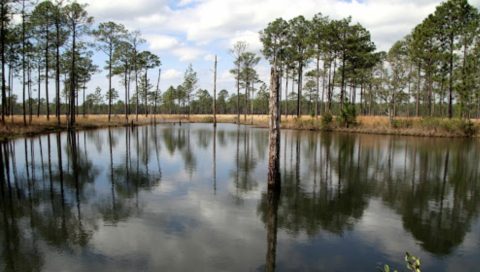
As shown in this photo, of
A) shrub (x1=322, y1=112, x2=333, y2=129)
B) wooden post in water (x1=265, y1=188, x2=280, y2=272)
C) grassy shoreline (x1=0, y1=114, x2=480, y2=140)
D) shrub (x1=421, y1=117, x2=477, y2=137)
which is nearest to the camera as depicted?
wooden post in water (x1=265, y1=188, x2=280, y2=272)

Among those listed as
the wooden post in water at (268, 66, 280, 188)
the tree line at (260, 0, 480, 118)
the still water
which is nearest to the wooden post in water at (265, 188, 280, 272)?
the still water

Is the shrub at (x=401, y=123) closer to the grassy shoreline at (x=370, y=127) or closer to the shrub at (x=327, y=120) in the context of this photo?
the grassy shoreline at (x=370, y=127)

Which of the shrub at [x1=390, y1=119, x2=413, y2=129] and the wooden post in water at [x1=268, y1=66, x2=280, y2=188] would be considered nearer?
the wooden post in water at [x1=268, y1=66, x2=280, y2=188]

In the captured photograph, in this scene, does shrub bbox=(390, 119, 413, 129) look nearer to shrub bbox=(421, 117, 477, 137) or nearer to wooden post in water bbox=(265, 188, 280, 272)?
shrub bbox=(421, 117, 477, 137)

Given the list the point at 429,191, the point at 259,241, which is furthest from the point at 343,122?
the point at 259,241

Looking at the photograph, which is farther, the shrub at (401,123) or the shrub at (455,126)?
the shrub at (401,123)

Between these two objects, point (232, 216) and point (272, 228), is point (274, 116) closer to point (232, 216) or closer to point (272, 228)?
point (232, 216)

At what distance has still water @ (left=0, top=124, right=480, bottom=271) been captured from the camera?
6816mm

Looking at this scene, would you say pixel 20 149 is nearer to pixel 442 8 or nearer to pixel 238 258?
pixel 238 258

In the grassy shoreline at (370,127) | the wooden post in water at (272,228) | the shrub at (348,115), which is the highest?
the shrub at (348,115)

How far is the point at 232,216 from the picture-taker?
9.57 metres

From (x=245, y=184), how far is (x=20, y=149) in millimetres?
17325

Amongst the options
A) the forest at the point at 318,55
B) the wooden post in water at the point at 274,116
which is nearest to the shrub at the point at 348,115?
the forest at the point at 318,55

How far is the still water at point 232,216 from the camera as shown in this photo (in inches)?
268
